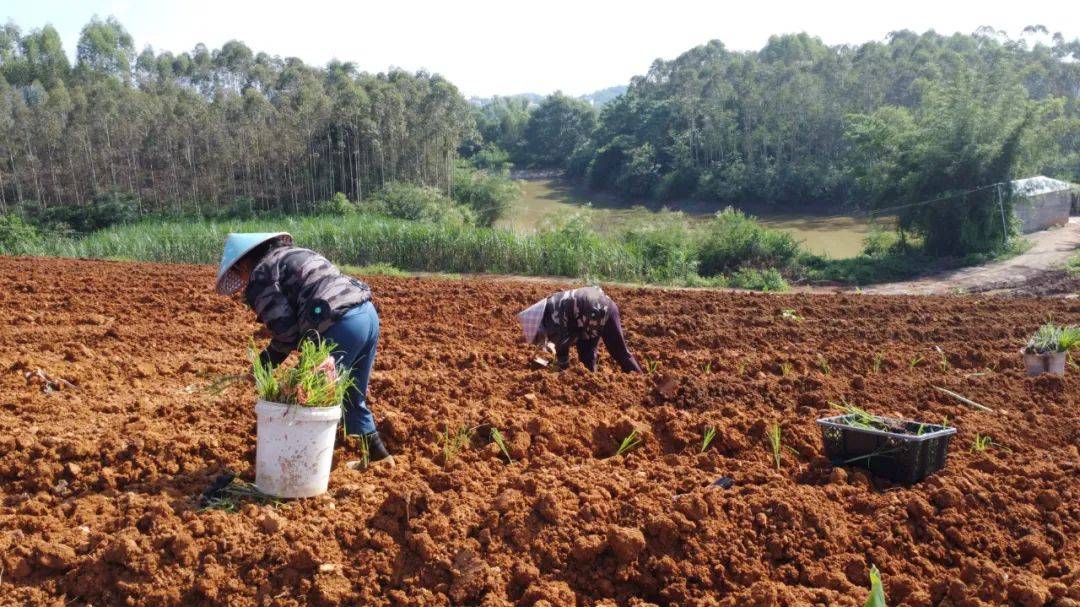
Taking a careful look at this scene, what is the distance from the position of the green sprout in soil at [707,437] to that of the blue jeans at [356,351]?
1.94 m

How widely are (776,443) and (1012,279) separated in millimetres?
15934

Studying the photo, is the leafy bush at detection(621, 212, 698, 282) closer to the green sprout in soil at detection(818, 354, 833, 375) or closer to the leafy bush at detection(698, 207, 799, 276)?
the leafy bush at detection(698, 207, 799, 276)

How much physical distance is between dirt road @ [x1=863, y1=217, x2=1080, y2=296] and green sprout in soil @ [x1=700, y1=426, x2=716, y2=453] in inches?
522

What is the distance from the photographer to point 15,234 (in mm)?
27469

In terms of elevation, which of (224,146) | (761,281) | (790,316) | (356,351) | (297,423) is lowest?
(761,281)

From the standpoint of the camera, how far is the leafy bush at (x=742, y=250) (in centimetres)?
2119

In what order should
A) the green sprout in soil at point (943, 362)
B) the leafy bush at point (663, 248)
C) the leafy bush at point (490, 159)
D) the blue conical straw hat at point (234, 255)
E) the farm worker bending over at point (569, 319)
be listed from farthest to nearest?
the leafy bush at point (490, 159)
the leafy bush at point (663, 248)
the green sprout in soil at point (943, 362)
the farm worker bending over at point (569, 319)
the blue conical straw hat at point (234, 255)

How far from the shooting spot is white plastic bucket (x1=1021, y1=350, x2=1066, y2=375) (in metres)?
7.45

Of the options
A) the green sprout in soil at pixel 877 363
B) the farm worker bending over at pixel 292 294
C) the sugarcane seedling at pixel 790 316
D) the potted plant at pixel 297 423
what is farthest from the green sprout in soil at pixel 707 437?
the sugarcane seedling at pixel 790 316

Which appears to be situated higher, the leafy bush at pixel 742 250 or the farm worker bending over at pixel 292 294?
the farm worker bending over at pixel 292 294

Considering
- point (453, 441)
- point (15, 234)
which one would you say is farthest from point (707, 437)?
point (15, 234)

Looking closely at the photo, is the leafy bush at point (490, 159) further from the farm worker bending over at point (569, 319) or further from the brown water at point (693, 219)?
the farm worker bending over at point (569, 319)

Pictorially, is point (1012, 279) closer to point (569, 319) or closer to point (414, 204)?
point (569, 319)

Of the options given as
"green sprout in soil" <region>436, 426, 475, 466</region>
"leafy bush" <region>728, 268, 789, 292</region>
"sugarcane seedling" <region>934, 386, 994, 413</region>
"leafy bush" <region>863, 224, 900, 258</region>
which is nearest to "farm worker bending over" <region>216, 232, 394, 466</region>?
"green sprout in soil" <region>436, 426, 475, 466</region>
